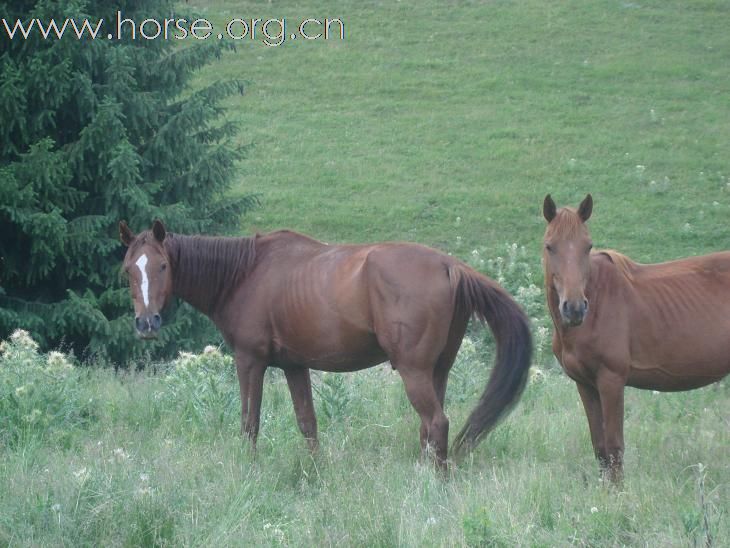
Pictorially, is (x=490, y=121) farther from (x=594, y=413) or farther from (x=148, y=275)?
(x=594, y=413)

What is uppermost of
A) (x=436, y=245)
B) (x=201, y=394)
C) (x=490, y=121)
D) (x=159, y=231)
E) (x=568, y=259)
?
(x=490, y=121)

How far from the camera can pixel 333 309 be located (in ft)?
23.2

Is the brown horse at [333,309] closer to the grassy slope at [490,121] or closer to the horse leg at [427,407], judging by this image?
the horse leg at [427,407]

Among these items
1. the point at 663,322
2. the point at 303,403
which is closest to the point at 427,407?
the point at 303,403

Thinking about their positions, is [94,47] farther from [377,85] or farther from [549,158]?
[377,85]

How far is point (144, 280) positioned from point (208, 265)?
23.9 inches

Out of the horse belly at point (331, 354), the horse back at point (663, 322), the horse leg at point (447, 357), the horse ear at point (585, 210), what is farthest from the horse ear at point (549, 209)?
the horse belly at point (331, 354)

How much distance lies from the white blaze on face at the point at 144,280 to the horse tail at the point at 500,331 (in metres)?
2.26

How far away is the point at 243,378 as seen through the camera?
730cm

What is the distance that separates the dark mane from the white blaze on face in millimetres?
372

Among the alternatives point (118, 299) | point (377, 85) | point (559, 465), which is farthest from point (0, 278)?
point (377, 85)

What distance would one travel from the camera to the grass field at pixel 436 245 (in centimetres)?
518

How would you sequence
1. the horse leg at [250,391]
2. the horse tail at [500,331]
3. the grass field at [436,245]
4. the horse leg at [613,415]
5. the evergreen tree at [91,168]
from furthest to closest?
the evergreen tree at [91,168], the horse leg at [250,391], the horse tail at [500,331], the horse leg at [613,415], the grass field at [436,245]

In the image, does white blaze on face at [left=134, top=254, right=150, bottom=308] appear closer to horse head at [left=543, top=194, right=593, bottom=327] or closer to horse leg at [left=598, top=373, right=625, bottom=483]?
horse head at [left=543, top=194, right=593, bottom=327]
